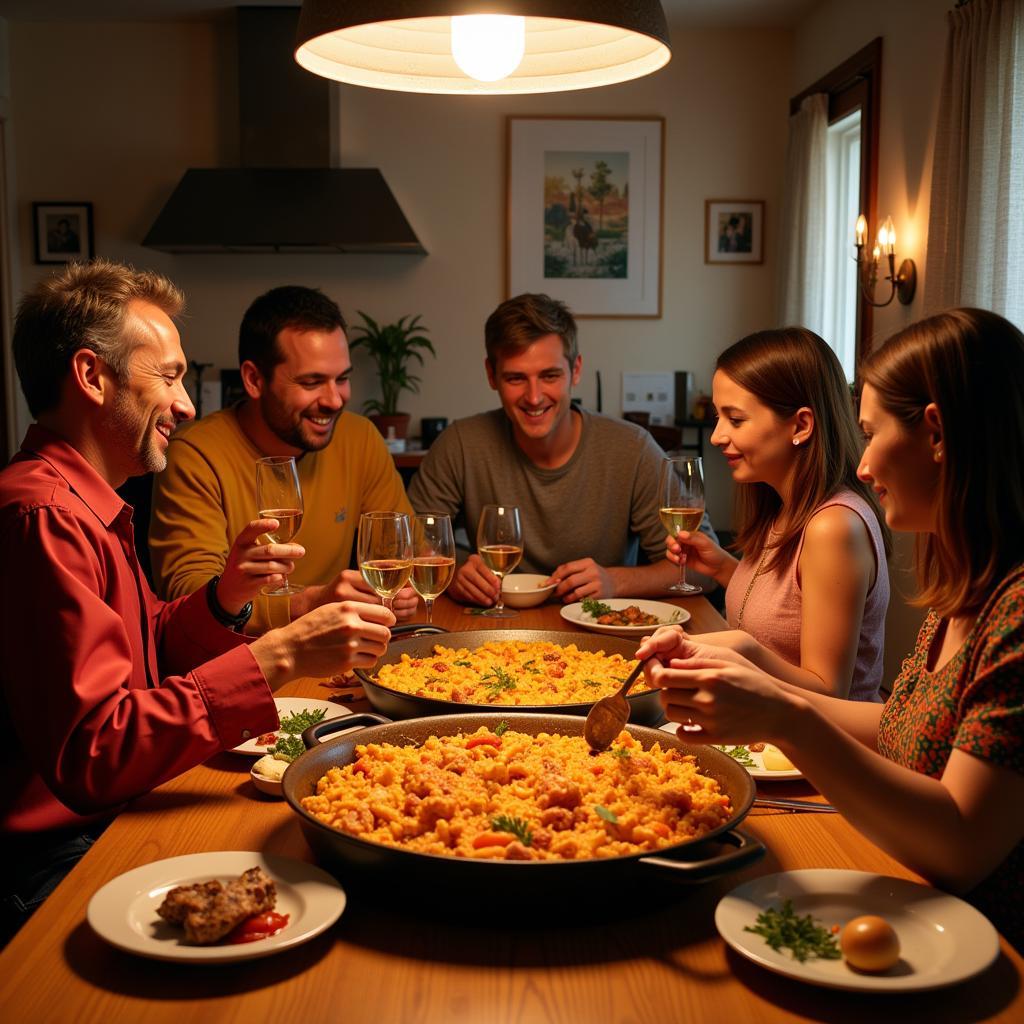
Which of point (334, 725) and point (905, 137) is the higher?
point (905, 137)

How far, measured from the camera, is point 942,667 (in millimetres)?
1398

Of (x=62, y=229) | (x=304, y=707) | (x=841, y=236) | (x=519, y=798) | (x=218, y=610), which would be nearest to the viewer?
(x=519, y=798)

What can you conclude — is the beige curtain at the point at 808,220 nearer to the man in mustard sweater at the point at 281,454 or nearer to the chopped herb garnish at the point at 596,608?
the man in mustard sweater at the point at 281,454

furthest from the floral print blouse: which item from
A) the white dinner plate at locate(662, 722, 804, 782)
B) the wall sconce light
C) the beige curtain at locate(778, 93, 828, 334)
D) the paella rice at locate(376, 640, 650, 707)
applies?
the beige curtain at locate(778, 93, 828, 334)

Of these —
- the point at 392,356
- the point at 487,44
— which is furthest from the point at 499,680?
the point at 392,356

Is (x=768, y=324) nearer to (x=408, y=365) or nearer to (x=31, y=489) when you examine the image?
(x=408, y=365)

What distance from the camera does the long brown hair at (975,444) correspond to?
1.31 metres

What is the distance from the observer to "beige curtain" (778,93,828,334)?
542 centimetres

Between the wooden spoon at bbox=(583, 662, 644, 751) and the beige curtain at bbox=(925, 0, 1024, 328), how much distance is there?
2.79 metres

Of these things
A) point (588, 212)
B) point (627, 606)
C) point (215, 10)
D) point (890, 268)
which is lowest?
point (627, 606)

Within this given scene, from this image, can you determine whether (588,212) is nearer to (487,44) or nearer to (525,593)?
(525,593)

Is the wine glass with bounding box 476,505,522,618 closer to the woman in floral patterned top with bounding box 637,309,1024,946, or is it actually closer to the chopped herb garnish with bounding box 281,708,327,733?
the chopped herb garnish with bounding box 281,708,327,733

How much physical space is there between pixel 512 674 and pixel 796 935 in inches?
32.1

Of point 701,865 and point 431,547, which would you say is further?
point 431,547
